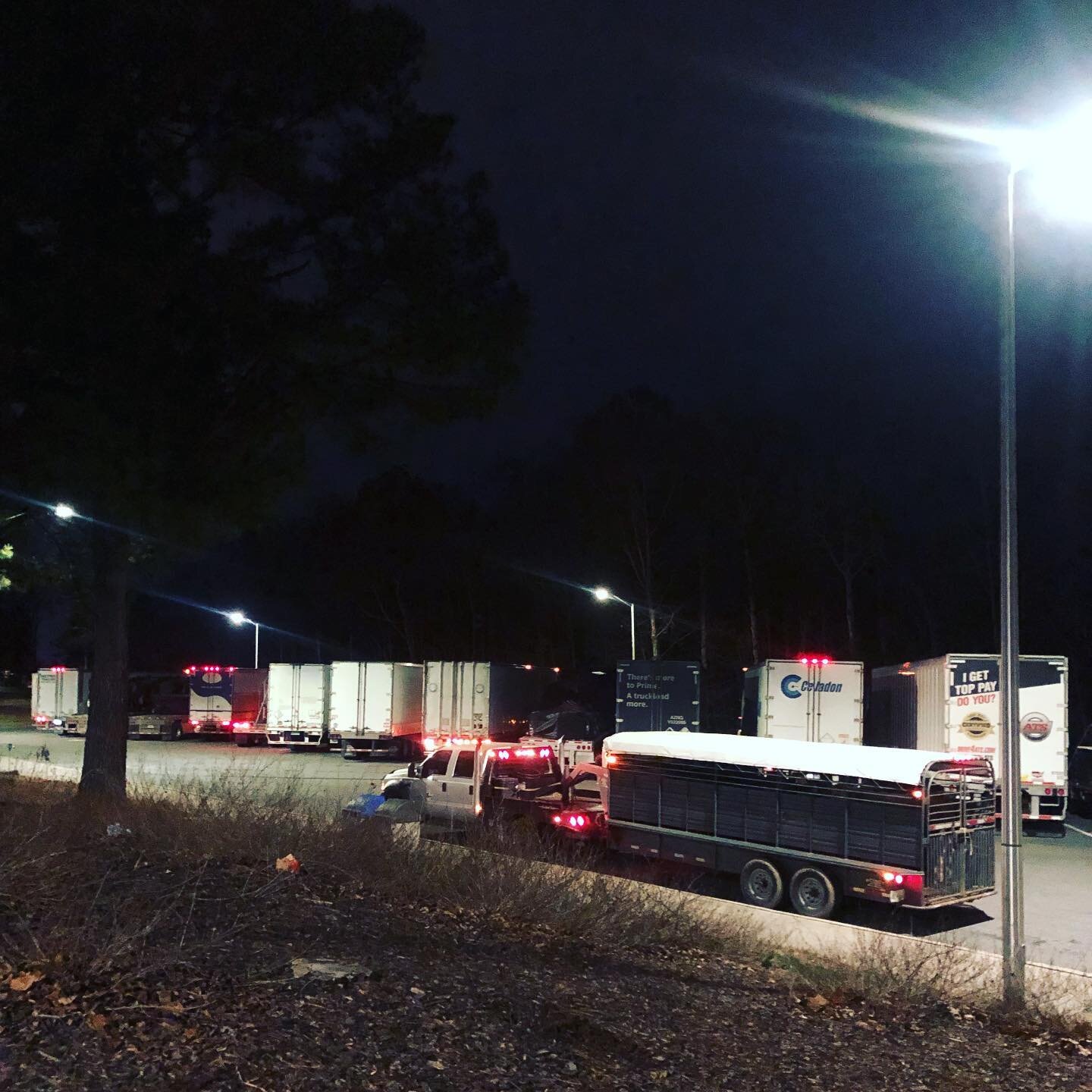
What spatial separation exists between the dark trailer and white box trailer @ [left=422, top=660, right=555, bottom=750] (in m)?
21.5

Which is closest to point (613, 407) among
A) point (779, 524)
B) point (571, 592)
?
point (779, 524)

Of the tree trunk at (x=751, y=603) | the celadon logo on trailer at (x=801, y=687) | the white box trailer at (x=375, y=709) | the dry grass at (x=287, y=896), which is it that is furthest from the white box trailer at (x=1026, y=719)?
the tree trunk at (x=751, y=603)

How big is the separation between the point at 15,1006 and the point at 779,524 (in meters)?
44.0

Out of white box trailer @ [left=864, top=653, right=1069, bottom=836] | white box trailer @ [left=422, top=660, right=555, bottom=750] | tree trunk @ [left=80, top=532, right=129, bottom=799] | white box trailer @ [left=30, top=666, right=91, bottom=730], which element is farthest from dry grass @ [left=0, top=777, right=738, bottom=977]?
white box trailer @ [left=30, top=666, right=91, bottom=730]

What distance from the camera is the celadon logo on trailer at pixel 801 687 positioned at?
79.9 ft

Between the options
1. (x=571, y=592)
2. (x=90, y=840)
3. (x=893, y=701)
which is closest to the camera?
(x=90, y=840)

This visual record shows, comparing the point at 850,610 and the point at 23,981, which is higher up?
the point at 850,610

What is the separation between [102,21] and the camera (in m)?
13.1

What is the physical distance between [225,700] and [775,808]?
36.7 metres

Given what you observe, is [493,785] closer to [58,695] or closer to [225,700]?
[225,700]

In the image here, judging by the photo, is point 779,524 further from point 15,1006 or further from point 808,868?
point 15,1006

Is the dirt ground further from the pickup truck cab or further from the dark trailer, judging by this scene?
the pickup truck cab

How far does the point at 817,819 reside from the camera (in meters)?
13.4

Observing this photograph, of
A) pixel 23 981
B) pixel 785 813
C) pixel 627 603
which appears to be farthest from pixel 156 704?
pixel 23 981
